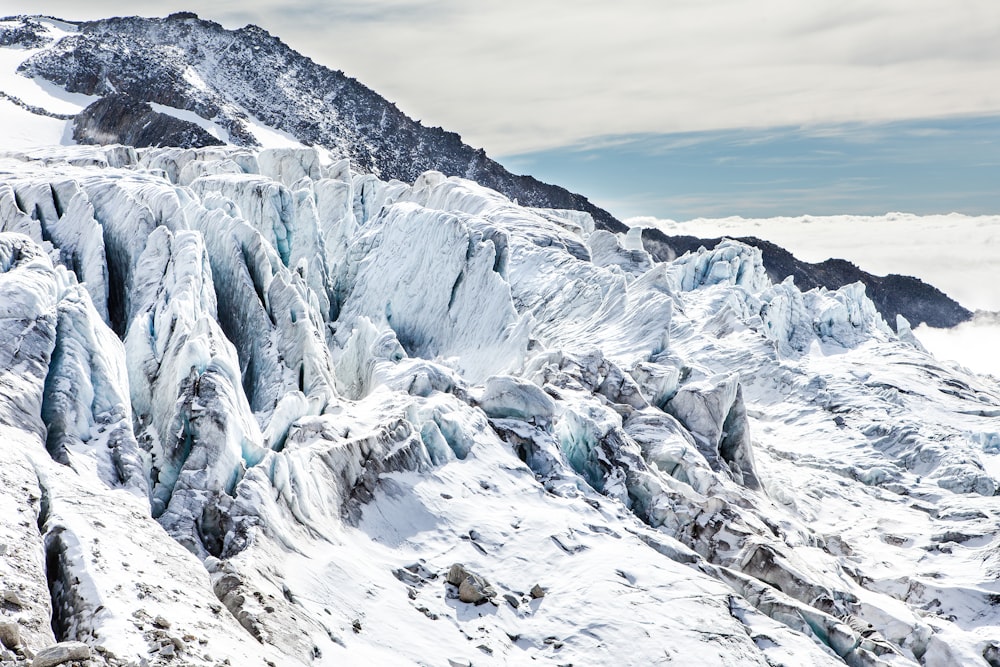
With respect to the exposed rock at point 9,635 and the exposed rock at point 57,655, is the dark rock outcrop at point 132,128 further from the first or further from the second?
the exposed rock at point 57,655

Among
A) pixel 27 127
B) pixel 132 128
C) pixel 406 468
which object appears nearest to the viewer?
pixel 406 468

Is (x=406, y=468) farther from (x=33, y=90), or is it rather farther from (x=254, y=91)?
(x=254, y=91)

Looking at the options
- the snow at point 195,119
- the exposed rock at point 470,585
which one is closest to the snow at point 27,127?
the snow at point 195,119

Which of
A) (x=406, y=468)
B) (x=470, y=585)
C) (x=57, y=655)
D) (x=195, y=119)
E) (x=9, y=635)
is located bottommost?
Result: (x=470, y=585)

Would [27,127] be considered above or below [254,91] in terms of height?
below

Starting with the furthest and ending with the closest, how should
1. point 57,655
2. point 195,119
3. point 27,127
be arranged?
point 195,119 < point 27,127 < point 57,655

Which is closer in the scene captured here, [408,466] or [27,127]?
[408,466]

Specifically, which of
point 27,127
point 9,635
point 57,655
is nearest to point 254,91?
point 27,127
